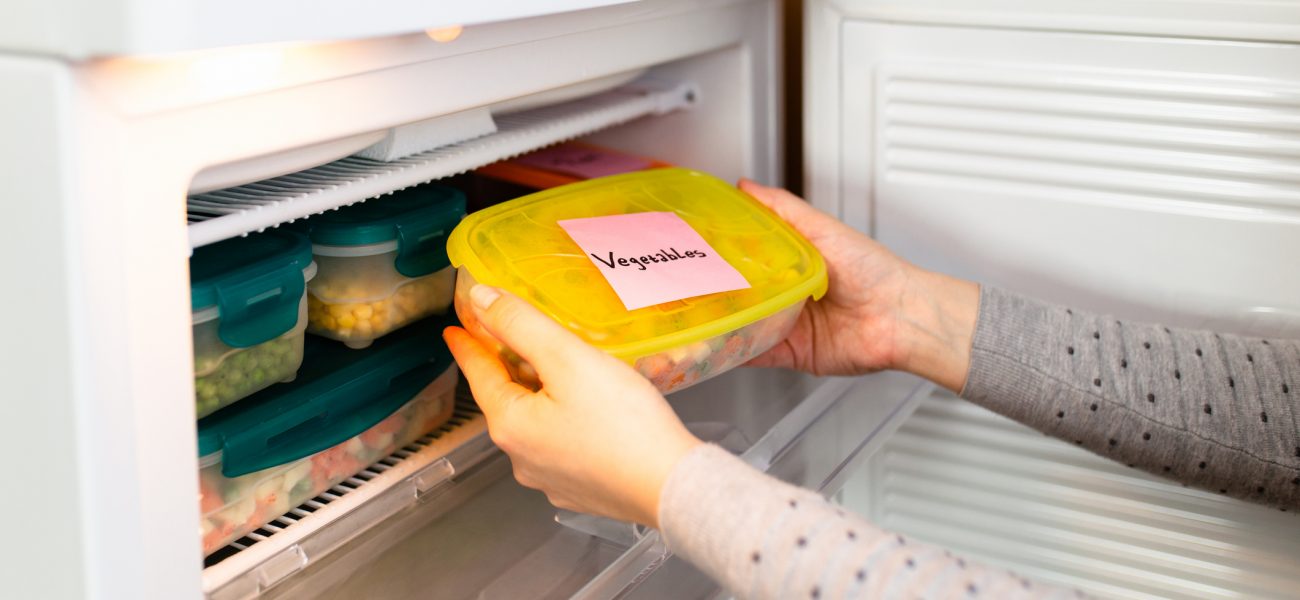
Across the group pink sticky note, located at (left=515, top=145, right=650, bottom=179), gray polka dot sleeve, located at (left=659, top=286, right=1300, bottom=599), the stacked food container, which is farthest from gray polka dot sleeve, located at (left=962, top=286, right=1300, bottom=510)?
the stacked food container

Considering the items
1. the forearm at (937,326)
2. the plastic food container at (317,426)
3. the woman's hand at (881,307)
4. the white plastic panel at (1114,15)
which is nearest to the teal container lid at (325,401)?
the plastic food container at (317,426)

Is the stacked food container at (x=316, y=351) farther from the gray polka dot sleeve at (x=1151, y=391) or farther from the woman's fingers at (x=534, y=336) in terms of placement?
the gray polka dot sleeve at (x=1151, y=391)

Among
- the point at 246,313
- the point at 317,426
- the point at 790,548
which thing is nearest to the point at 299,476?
the point at 317,426

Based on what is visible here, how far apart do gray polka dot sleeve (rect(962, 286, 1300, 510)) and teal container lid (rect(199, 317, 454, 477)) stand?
47 cm

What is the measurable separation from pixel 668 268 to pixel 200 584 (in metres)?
0.38

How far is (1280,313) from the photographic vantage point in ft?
3.15

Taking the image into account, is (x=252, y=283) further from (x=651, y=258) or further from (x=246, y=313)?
(x=651, y=258)

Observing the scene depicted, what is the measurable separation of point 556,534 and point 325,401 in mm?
202

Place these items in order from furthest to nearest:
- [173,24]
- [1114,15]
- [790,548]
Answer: [1114,15] → [790,548] → [173,24]

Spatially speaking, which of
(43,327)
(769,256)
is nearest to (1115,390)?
(769,256)

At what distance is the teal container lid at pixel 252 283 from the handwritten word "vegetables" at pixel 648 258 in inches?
8.4

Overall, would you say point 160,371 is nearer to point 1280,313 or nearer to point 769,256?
point 769,256

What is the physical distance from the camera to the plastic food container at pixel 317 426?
0.78 meters

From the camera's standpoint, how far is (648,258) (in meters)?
0.83
